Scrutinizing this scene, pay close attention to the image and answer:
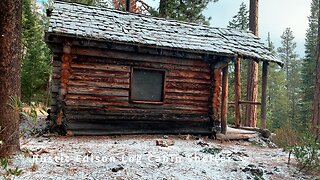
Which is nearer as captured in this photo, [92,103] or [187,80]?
[92,103]

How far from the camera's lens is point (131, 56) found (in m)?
9.07

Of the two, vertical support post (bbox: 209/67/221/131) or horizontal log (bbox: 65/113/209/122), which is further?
vertical support post (bbox: 209/67/221/131)

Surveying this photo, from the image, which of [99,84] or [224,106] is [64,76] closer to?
[99,84]

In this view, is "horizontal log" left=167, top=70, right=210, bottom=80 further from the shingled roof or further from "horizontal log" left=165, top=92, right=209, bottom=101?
the shingled roof

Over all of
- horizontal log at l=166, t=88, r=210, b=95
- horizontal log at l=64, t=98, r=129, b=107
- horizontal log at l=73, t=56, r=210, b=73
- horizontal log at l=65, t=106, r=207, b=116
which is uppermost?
horizontal log at l=73, t=56, r=210, b=73

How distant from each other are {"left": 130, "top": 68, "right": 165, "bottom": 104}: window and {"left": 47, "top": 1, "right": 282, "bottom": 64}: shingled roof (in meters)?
1.12

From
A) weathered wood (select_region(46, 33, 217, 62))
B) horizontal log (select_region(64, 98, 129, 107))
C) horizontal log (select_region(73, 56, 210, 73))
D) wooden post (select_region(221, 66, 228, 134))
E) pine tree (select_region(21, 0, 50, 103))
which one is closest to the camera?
weathered wood (select_region(46, 33, 217, 62))

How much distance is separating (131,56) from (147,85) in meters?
1.11

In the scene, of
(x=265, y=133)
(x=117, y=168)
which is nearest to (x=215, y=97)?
(x=265, y=133)

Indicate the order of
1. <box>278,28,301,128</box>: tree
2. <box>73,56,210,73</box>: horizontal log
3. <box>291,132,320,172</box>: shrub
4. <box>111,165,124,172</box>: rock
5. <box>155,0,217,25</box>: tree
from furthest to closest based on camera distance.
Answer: <box>278,28,301,128</box>: tree, <box>155,0,217,25</box>: tree, <box>73,56,210,73</box>: horizontal log, <box>291,132,320,172</box>: shrub, <box>111,165,124,172</box>: rock

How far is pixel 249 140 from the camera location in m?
10.2

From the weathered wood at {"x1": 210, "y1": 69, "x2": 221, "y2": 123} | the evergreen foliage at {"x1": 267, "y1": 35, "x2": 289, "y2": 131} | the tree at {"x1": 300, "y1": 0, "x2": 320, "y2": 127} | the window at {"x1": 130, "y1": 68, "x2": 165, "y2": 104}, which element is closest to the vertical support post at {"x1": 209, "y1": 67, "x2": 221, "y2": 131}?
the weathered wood at {"x1": 210, "y1": 69, "x2": 221, "y2": 123}

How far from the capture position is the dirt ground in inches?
196

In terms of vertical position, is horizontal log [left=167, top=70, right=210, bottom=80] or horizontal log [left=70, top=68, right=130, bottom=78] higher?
horizontal log [left=167, top=70, right=210, bottom=80]
